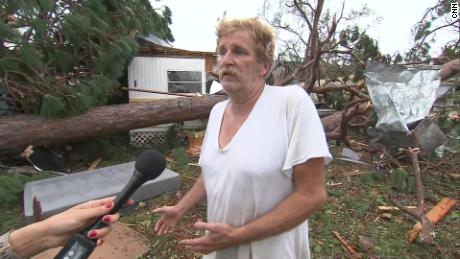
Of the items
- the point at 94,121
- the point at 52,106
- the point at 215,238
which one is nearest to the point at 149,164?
the point at 215,238

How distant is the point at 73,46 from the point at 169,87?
2.80m

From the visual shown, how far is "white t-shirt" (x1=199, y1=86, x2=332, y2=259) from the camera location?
3.95 ft

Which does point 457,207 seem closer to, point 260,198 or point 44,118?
point 260,198

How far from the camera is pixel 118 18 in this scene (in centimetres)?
618

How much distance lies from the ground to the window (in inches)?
125

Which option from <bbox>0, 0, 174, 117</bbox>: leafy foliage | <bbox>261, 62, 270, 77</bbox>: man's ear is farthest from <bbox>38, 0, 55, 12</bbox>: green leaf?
<bbox>261, 62, 270, 77</bbox>: man's ear

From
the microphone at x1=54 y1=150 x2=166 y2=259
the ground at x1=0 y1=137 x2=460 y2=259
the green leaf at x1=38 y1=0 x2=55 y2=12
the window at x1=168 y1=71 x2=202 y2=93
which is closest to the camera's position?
the microphone at x1=54 y1=150 x2=166 y2=259

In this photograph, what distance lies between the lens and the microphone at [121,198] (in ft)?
2.93

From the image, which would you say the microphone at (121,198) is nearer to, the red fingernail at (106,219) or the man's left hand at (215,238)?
the red fingernail at (106,219)

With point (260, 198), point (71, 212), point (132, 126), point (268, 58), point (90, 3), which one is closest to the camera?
point (71, 212)

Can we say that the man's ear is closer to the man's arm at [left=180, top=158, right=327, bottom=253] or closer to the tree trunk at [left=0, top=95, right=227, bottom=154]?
the man's arm at [left=180, top=158, right=327, bottom=253]

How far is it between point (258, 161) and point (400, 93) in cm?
484

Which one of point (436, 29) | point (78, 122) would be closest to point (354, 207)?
point (78, 122)

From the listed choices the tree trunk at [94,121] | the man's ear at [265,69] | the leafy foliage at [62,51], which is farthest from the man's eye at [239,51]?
the tree trunk at [94,121]
